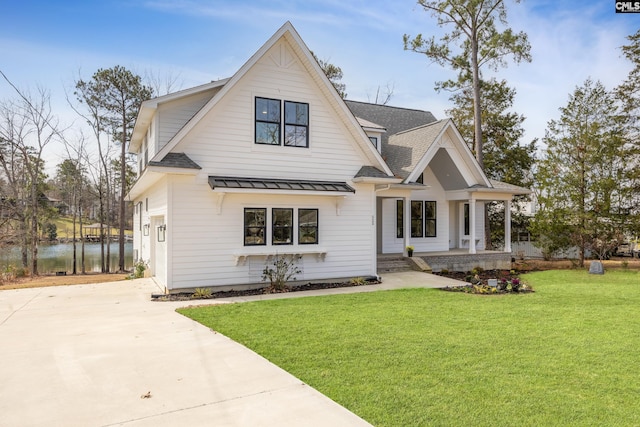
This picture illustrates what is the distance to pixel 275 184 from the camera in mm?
10367

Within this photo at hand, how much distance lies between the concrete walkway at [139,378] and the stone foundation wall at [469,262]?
34.5 ft

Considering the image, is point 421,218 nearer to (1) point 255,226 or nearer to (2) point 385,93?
(1) point 255,226

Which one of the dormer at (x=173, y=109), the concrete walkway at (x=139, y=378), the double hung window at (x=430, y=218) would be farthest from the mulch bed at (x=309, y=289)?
the double hung window at (x=430, y=218)

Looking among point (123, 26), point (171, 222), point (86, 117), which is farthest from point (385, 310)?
point (86, 117)

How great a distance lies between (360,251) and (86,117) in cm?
2106

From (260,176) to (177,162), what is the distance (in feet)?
7.26

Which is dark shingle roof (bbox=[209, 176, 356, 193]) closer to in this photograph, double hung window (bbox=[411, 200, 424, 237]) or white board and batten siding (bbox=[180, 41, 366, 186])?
white board and batten siding (bbox=[180, 41, 366, 186])

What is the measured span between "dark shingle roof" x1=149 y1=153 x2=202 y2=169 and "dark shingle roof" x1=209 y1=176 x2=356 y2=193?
2.05 ft

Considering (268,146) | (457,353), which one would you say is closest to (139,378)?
(457,353)

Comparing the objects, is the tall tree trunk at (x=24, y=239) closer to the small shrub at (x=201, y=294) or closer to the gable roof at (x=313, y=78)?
the gable roof at (x=313, y=78)

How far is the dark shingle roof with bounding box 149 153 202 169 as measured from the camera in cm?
917

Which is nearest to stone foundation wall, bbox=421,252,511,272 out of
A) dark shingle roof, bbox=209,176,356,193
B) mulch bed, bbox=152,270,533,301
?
mulch bed, bbox=152,270,533,301

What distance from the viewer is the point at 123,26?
1277 centimetres

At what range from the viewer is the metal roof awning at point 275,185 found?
31.8ft
